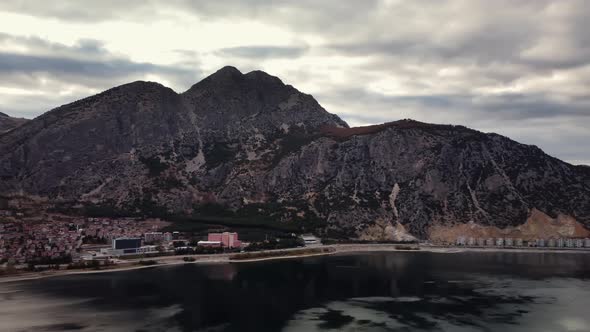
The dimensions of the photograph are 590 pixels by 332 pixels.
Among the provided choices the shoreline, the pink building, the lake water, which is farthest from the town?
the lake water

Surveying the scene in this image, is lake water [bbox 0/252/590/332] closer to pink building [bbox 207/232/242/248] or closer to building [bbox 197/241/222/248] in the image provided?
building [bbox 197/241/222/248]

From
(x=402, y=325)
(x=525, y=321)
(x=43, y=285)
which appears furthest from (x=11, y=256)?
(x=525, y=321)

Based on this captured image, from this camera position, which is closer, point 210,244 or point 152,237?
point 210,244

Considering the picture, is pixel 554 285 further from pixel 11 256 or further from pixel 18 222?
pixel 18 222

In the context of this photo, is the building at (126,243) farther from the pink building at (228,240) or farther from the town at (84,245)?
the pink building at (228,240)

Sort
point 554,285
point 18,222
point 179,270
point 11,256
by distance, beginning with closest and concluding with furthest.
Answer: point 554,285 < point 179,270 < point 11,256 < point 18,222

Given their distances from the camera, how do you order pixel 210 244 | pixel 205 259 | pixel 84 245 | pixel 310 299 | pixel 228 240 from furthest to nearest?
1. pixel 228 240
2. pixel 210 244
3. pixel 84 245
4. pixel 205 259
5. pixel 310 299

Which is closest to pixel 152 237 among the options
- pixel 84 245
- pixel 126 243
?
pixel 126 243

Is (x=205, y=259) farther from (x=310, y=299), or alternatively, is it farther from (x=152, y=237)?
(x=310, y=299)
